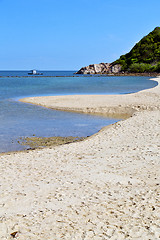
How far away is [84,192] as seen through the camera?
6828 mm

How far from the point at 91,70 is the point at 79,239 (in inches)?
7468

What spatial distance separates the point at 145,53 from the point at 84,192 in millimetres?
168464

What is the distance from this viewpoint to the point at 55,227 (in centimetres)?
527

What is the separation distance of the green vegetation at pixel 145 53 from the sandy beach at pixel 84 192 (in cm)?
14017

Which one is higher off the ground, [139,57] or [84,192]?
[139,57]

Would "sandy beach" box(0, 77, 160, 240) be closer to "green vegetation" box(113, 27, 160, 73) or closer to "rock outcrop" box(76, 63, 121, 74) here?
"green vegetation" box(113, 27, 160, 73)

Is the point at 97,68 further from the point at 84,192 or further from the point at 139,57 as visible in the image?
the point at 84,192

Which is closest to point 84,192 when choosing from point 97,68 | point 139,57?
point 139,57

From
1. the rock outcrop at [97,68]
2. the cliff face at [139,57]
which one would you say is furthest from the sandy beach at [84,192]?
the rock outcrop at [97,68]

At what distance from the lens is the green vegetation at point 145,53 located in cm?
15988

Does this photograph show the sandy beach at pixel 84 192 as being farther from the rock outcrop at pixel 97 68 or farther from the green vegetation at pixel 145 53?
the rock outcrop at pixel 97 68

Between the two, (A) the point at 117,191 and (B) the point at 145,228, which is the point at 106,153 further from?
(B) the point at 145,228

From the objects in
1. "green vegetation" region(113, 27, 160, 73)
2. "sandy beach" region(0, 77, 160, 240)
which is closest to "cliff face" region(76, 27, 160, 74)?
"green vegetation" region(113, 27, 160, 73)

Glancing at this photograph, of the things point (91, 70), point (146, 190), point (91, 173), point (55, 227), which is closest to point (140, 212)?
point (146, 190)
